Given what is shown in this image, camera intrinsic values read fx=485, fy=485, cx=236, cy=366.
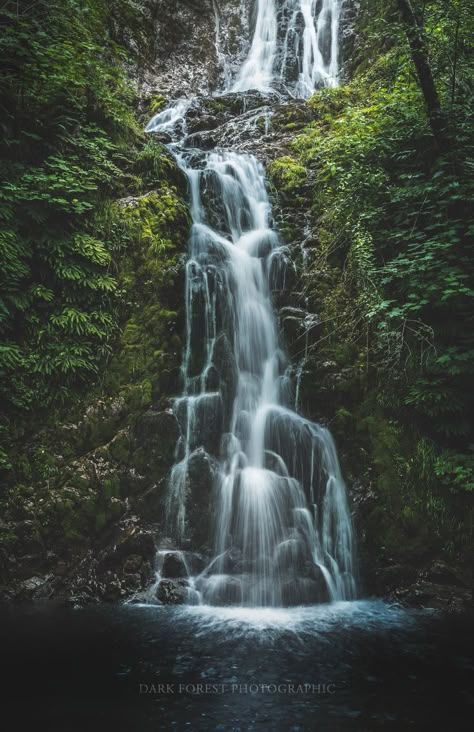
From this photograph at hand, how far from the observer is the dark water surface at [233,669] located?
350 centimetres


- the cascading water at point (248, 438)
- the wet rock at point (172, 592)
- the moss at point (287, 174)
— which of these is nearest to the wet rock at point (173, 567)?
the wet rock at point (172, 592)

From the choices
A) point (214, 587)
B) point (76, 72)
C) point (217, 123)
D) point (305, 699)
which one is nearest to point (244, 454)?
point (214, 587)

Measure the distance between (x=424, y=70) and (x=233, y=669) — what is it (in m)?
7.46

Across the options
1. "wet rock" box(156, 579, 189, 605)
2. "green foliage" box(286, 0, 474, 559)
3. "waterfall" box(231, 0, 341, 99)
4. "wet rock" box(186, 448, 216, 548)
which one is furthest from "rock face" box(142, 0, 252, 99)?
"wet rock" box(156, 579, 189, 605)

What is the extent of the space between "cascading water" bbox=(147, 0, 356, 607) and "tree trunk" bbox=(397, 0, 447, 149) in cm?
318

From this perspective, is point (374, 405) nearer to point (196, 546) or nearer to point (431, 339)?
point (431, 339)

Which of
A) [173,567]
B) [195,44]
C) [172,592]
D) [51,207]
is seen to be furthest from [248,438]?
[195,44]

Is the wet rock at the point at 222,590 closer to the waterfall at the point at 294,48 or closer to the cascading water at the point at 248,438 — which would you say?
the cascading water at the point at 248,438

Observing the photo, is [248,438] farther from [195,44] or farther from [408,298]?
[195,44]

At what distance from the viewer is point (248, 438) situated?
7242mm

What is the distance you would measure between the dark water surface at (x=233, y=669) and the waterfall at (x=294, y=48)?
1537 centimetres

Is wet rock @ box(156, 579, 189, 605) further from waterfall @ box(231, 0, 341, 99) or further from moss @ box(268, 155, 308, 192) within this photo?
waterfall @ box(231, 0, 341, 99)

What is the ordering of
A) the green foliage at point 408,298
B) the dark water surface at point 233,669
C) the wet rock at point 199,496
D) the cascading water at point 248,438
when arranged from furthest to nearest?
1. the wet rock at point 199,496
2. the green foliage at point 408,298
3. the cascading water at point 248,438
4. the dark water surface at point 233,669

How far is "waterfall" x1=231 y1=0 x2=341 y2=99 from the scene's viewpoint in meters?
16.3
